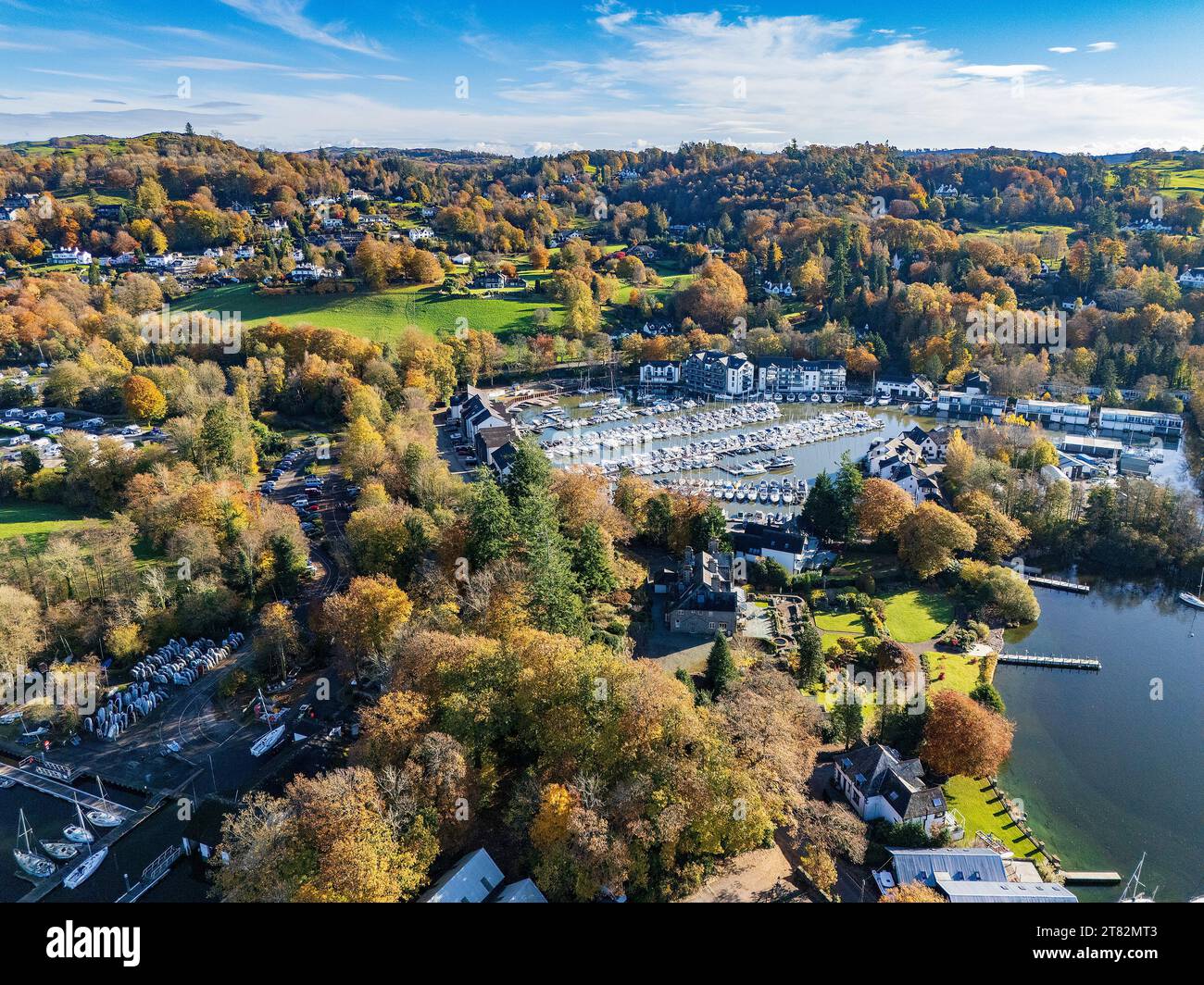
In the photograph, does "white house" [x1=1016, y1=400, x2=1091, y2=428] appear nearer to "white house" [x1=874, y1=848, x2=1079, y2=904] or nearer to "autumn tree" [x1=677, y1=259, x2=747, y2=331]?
"autumn tree" [x1=677, y1=259, x2=747, y2=331]

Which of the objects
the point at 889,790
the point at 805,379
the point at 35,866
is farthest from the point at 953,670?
the point at 805,379

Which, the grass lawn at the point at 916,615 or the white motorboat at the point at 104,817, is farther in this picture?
the grass lawn at the point at 916,615

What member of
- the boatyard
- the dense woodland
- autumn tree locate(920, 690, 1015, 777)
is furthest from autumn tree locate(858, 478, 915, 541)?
autumn tree locate(920, 690, 1015, 777)

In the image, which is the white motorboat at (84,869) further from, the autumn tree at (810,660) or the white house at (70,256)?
the white house at (70,256)

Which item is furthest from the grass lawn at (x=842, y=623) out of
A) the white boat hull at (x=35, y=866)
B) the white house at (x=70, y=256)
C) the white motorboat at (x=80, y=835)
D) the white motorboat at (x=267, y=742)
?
the white house at (x=70, y=256)
